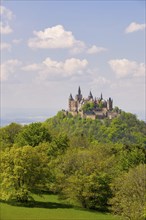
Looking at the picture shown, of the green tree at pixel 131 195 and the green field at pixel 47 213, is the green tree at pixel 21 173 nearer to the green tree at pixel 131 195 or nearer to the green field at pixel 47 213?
the green field at pixel 47 213

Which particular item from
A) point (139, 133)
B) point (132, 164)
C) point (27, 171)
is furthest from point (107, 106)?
point (27, 171)

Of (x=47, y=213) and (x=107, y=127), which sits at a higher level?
(x=107, y=127)

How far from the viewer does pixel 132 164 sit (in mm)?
54531

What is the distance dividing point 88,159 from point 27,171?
30.6 ft

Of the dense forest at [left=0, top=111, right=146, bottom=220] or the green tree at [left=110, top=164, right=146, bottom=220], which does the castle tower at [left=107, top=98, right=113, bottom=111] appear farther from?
the green tree at [left=110, top=164, right=146, bottom=220]

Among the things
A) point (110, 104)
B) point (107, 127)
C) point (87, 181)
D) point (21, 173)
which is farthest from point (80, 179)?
point (110, 104)

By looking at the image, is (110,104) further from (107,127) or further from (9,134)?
(9,134)

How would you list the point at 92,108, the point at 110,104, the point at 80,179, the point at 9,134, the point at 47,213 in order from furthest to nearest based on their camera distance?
the point at 110,104
the point at 92,108
the point at 9,134
the point at 80,179
the point at 47,213

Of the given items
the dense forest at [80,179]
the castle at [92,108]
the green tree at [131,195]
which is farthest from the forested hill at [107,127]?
Answer: the green tree at [131,195]

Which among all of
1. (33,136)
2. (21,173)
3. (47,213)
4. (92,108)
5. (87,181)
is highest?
(92,108)

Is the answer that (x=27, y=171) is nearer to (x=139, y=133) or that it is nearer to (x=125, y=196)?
(x=125, y=196)

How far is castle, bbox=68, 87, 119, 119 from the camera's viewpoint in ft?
575

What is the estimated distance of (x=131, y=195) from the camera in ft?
125

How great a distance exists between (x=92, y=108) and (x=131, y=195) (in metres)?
144
